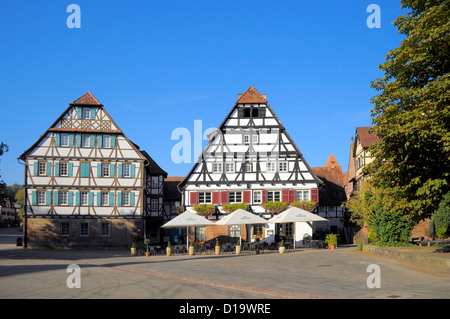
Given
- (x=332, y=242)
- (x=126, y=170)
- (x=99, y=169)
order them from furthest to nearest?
1. (x=126, y=170)
2. (x=99, y=169)
3. (x=332, y=242)

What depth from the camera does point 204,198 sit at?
39.1m

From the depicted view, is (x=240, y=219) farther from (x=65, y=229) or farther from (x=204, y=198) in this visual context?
(x=65, y=229)

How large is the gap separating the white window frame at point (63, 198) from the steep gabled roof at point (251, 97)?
646 inches

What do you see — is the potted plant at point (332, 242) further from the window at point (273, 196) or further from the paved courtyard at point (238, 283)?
the paved courtyard at point (238, 283)

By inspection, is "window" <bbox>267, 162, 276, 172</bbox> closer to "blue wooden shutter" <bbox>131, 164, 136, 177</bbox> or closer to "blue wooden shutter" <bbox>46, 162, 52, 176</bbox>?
"blue wooden shutter" <bbox>131, 164, 136, 177</bbox>

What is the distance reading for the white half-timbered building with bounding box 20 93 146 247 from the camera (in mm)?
40438

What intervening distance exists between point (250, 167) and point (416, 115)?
23.1 metres

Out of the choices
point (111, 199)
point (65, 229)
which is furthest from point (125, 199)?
point (65, 229)

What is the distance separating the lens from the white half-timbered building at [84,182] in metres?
40.4

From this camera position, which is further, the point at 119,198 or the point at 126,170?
the point at 126,170

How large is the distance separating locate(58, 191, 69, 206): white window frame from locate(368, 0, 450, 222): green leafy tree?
27.8 metres

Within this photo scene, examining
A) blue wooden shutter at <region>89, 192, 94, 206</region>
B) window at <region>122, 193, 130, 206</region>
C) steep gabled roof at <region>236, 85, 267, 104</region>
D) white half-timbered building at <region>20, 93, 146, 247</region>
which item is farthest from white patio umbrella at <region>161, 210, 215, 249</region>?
blue wooden shutter at <region>89, 192, 94, 206</region>

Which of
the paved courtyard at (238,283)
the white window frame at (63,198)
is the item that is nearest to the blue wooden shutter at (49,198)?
the white window frame at (63,198)
